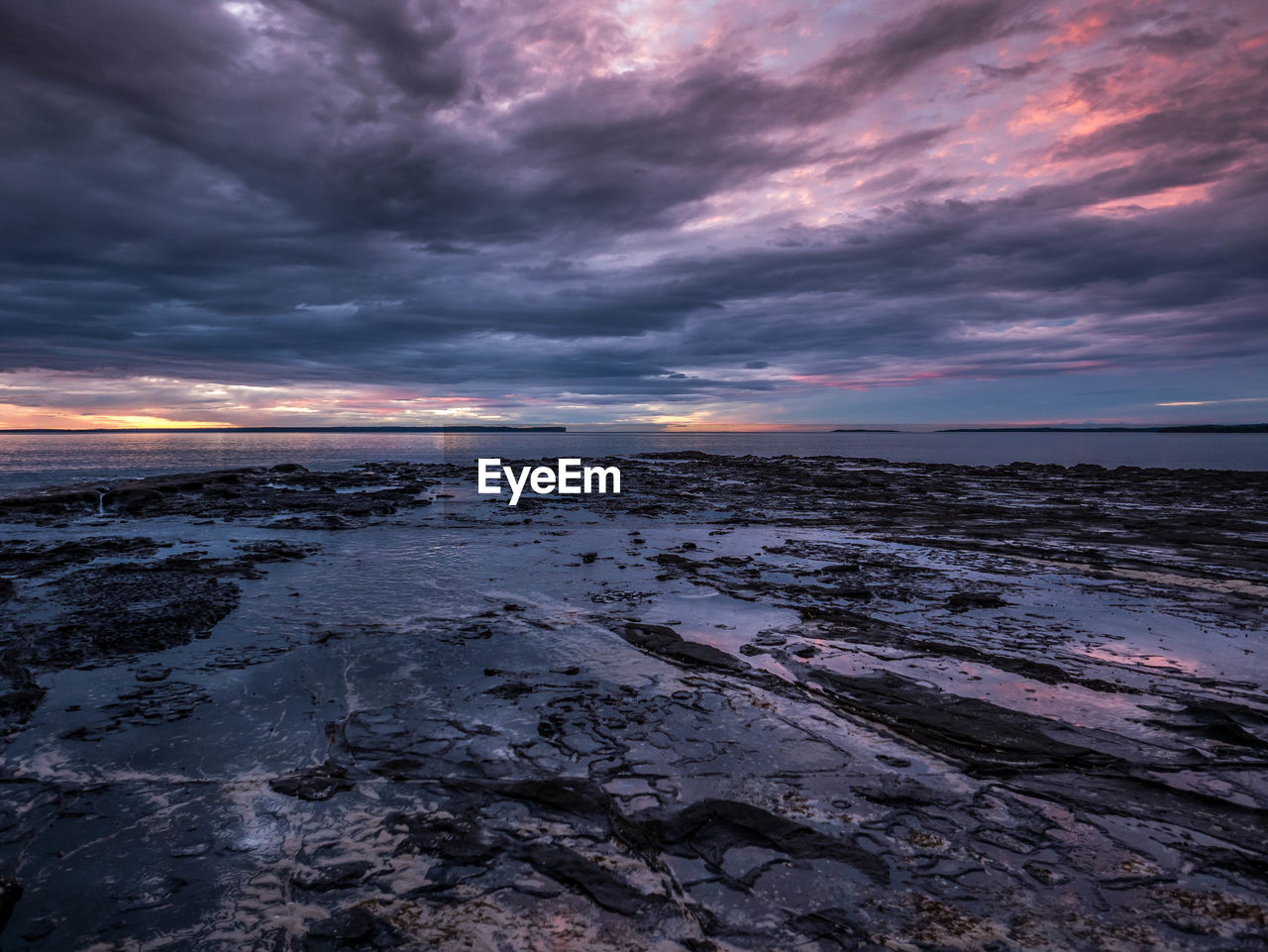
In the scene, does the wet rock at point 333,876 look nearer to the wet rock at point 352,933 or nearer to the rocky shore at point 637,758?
the rocky shore at point 637,758

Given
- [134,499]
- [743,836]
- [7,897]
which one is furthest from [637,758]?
[134,499]

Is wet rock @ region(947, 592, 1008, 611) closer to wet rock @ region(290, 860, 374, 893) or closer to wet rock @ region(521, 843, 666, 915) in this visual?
wet rock @ region(521, 843, 666, 915)

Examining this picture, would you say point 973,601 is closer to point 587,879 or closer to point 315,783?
point 587,879

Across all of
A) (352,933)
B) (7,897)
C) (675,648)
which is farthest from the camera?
(675,648)

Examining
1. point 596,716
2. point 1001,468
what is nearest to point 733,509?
point 596,716

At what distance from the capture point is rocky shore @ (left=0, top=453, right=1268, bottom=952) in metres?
3.50

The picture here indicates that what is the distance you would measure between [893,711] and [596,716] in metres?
3.05

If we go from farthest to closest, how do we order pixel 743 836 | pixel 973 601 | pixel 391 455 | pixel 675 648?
1. pixel 391 455
2. pixel 973 601
3. pixel 675 648
4. pixel 743 836

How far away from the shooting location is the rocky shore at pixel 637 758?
11.5ft

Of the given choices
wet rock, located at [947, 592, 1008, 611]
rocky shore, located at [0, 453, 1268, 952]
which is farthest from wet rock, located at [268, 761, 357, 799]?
wet rock, located at [947, 592, 1008, 611]

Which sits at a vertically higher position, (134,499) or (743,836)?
(134,499)

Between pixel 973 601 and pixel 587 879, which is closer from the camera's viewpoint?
pixel 587 879

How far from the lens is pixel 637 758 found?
17.4 ft

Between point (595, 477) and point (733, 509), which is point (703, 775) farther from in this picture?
point (595, 477)
